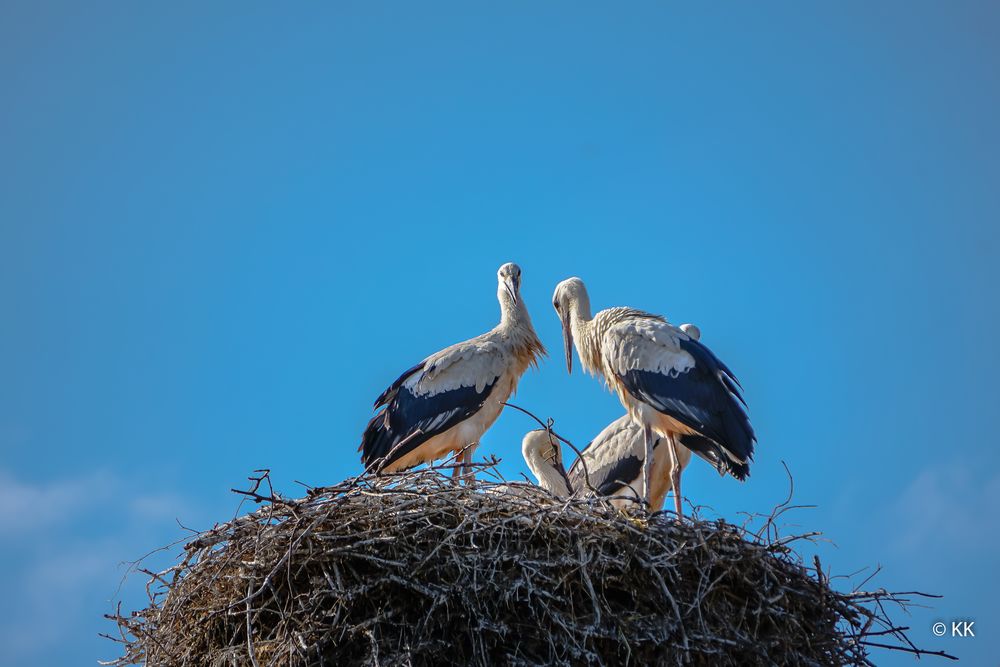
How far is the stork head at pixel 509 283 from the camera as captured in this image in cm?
823

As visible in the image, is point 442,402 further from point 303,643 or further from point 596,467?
point 303,643

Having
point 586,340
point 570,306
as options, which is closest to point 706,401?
point 586,340

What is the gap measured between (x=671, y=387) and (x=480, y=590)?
8.99 ft

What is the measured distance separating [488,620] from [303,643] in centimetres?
69

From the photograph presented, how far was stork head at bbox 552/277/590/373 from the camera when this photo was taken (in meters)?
8.06

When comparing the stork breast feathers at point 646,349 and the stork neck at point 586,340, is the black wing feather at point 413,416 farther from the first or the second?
the stork breast feathers at point 646,349

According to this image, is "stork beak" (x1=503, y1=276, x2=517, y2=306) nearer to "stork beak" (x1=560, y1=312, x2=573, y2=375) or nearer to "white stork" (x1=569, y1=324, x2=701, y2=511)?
"stork beak" (x1=560, y1=312, x2=573, y2=375)

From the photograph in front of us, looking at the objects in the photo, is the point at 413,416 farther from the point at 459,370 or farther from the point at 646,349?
the point at 646,349

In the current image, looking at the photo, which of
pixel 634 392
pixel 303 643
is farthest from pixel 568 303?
pixel 303 643

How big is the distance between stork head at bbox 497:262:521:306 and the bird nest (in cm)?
300

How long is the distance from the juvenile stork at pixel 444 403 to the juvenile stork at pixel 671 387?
583mm

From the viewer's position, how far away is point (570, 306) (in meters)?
8.11

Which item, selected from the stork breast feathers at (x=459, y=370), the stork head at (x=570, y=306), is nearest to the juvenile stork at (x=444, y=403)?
the stork breast feathers at (x=459, y=370)

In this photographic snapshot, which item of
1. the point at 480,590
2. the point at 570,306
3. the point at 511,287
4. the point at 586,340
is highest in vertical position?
the point at 511,287
